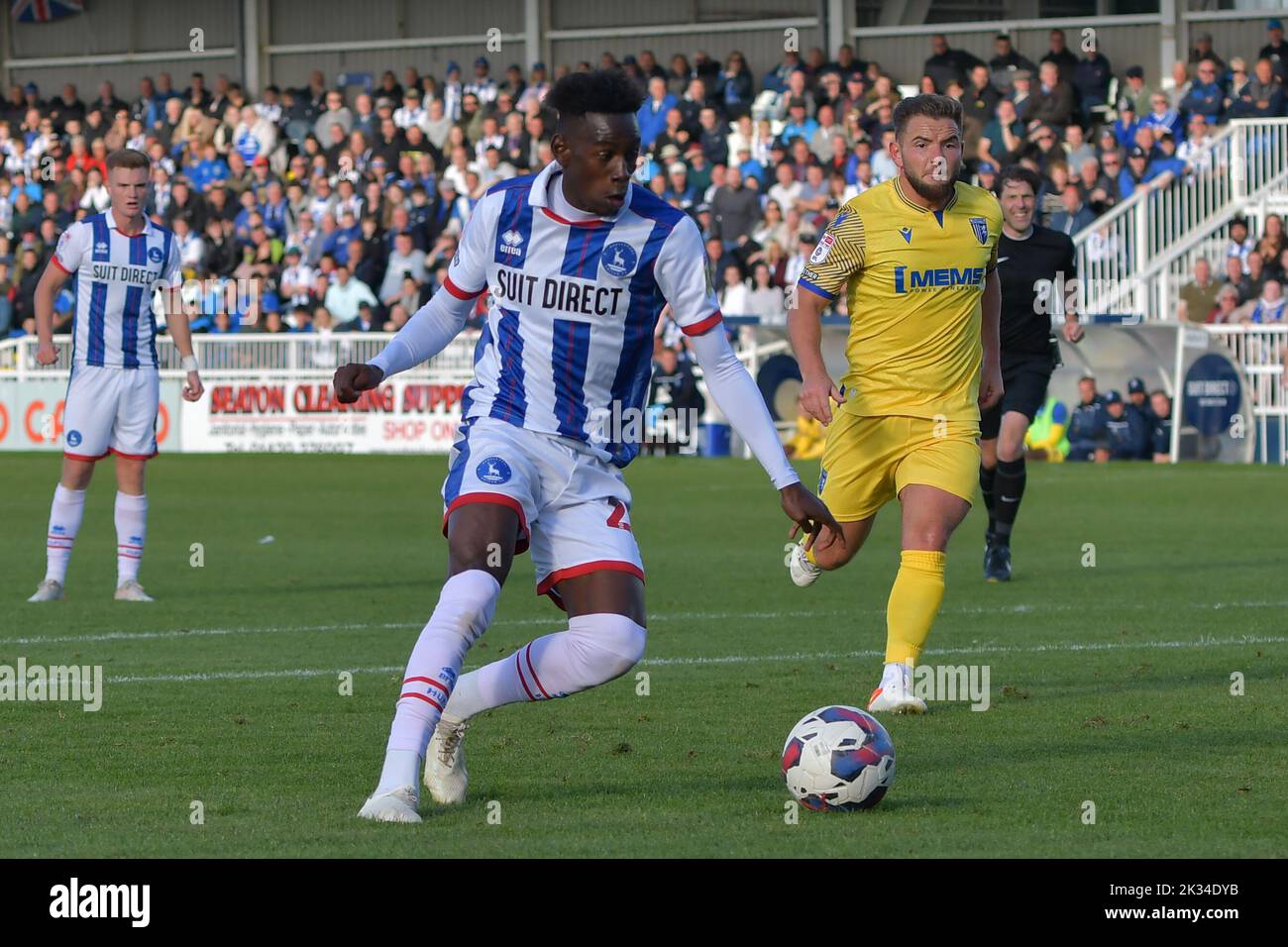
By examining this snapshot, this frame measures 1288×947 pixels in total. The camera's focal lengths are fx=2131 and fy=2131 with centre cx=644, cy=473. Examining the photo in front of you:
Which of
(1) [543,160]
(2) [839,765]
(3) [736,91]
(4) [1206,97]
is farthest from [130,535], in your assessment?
(3) [736,91]

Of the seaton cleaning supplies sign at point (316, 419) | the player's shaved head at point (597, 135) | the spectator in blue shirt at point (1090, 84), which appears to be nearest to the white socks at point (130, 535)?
the player's shaved head at point (597, 135)

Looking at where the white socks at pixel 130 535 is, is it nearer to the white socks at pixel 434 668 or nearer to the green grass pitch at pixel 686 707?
the green grass pitch at pixel 686 707

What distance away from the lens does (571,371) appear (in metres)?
6.12

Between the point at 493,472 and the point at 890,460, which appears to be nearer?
the point at 493,472

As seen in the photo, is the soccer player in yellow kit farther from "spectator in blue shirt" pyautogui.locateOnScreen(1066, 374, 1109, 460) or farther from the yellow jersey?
"spectator in blue shirt" pyautogui.locateOnScreen(1066, 374, 1109, 460)

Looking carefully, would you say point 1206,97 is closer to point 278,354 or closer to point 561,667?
point 278,354

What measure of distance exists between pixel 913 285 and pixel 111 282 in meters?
5.70

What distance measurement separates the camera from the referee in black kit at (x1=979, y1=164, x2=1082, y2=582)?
39.9 feet

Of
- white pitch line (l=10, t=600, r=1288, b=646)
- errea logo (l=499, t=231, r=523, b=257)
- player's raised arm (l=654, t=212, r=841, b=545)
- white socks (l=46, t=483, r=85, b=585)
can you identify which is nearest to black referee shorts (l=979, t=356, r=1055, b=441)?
white pitch line (l=10, t=600, r=1288, b=646)

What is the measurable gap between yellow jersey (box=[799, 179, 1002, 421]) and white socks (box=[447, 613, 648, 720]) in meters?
2.49

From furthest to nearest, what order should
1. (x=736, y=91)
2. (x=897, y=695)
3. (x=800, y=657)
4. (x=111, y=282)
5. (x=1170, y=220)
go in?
(x=736, y=91) → (x=1170, y=220) → (x=111, y=282) → (x=800, y=657) → (x=897, y=695)

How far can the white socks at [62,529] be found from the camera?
12.1 metres

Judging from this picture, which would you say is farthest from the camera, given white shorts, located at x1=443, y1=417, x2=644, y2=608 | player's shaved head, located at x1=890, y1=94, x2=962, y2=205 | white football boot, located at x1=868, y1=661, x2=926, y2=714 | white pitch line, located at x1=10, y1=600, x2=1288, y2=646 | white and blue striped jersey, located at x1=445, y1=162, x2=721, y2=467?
white pitch line, located at x1=10, y1=600, x2=1288, y2=646
